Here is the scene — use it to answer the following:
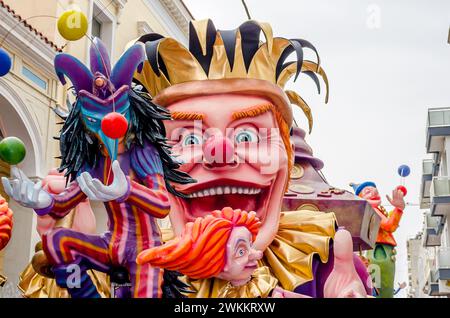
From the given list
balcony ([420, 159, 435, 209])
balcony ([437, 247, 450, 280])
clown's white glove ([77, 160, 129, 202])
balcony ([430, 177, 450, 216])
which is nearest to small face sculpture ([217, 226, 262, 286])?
clown's white glove ([77, 160, 129, 202])

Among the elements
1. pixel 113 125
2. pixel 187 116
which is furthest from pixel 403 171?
pixel 113 125

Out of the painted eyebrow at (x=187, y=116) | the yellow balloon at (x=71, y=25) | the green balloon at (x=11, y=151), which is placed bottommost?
the green balloon at (x=11, y=151)

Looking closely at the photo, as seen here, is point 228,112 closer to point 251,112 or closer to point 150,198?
point 251,112

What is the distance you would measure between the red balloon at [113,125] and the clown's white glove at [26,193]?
0.37 meters

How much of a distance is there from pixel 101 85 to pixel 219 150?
0.65 m

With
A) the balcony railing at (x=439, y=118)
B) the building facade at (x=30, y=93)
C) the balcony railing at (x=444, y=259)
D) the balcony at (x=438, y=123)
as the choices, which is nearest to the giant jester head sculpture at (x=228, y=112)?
the building facade at (x=30, y=93)

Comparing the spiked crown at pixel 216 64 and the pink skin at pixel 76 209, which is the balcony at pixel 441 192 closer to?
the spiked crown at pixel 216 64

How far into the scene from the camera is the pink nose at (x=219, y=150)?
2.95m

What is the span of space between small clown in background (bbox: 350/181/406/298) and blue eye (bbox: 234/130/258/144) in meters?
2.18

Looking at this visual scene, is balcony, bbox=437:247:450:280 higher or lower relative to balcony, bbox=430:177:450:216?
lower

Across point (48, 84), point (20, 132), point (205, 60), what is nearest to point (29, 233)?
point (20, 132)

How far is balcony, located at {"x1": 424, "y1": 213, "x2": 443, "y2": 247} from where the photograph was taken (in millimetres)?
18984

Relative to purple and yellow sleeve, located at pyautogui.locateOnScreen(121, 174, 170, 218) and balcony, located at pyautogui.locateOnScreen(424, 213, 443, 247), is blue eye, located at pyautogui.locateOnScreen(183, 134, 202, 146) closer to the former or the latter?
purple and yellow sleeve, located at pyautogui.locateOnScreen(121, 174, 170, 218)

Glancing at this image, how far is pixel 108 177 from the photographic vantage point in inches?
103
